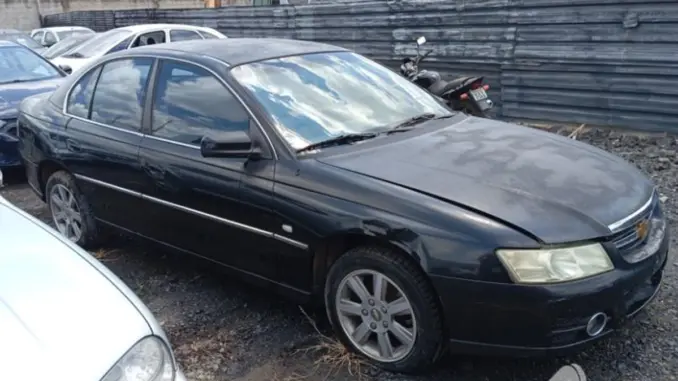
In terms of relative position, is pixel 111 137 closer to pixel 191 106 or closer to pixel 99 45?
pixel 191 106

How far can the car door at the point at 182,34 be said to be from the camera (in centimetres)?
1150

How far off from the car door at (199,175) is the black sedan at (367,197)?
11 millimetres

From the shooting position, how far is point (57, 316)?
2.01 metres

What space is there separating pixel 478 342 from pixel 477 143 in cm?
118

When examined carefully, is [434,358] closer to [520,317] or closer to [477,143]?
[520,317]

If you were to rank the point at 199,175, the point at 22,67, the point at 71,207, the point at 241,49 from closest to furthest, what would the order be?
1. the point at 199,175
2. the point at 241,49
3. the point at 71,207
4. the point at 22,67

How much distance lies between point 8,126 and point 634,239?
6.24 meters

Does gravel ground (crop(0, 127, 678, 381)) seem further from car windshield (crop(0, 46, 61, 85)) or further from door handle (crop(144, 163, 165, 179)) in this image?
car windshield (crop(0, 46, 61, 85))

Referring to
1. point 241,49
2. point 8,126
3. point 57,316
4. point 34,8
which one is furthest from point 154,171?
point 34,8

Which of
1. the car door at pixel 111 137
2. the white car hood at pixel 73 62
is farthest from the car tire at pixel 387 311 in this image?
the white car hood at pixel 73 62

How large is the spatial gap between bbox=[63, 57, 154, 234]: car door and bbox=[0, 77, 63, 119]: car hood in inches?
99.0

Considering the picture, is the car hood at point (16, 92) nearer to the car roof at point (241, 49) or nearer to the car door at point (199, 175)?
the car roof at point (241, 49)

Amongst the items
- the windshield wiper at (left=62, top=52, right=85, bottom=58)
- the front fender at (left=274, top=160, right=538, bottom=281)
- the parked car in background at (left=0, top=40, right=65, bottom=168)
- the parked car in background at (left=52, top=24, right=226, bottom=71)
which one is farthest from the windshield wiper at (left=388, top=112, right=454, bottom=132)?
the windshield wiper at (left=62, top=52, right=85, bottom=58)

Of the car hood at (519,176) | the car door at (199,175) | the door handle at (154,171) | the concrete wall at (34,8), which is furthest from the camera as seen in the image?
the concrete wall at (34,8)
